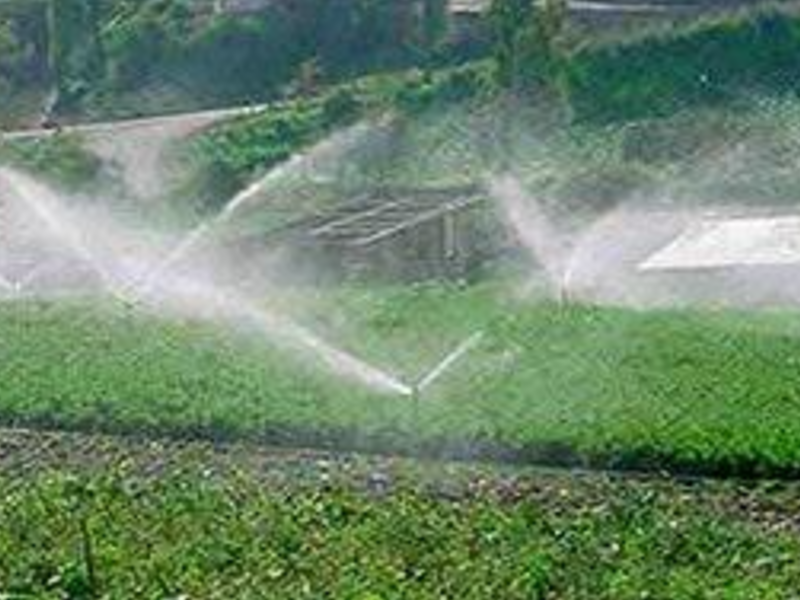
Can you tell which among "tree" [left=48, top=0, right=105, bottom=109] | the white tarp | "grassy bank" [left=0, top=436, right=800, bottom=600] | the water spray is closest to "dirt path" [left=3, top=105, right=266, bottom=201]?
the water spray

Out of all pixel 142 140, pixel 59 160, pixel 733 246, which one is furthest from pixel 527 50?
pixel 733 246

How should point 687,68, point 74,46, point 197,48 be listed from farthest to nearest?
point 74,46 < point 197,48 < point 687,68

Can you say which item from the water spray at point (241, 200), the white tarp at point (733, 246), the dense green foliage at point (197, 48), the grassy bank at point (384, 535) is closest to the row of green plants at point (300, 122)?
the water spray at point (241, 200)

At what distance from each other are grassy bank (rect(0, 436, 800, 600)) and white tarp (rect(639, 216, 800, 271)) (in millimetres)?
8539

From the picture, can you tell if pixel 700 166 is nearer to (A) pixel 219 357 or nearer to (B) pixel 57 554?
(A) pixel 219 357

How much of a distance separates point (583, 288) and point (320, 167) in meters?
10.7

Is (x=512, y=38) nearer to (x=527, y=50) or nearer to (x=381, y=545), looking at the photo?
(x=527, y=50)

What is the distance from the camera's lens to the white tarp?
30.1 metres

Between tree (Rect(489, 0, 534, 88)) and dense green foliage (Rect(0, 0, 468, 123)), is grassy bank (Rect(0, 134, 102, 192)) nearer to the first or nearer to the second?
dense green foliage (Rect(0, 0, 468, 123))

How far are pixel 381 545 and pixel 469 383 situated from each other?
582cm

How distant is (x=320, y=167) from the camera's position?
1594 inches

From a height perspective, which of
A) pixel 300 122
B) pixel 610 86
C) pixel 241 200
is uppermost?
pixel 610 86

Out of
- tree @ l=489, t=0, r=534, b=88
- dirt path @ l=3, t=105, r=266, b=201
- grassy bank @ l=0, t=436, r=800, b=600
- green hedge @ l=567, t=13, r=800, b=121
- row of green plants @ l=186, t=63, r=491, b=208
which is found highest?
grassy bank @ l=0, t=436, r=800, b=600

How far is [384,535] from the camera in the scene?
20234 mm
